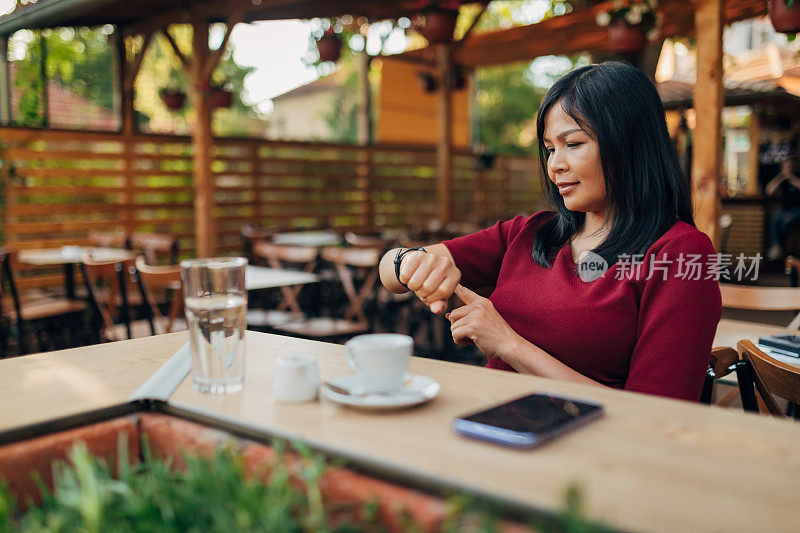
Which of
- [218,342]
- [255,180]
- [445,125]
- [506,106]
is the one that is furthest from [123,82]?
A: [506,106]

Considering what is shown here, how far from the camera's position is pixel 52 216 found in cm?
656

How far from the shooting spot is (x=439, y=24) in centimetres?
565

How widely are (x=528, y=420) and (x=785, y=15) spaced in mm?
3550

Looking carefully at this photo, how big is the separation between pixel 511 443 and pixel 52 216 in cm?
665

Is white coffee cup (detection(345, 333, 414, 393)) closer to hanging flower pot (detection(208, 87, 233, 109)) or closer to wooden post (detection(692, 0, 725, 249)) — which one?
wooden post (detection(692, 0, 725, 249))

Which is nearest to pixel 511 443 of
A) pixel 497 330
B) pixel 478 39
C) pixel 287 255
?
pixel 497 330

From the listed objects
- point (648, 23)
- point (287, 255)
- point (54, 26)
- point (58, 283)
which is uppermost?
point (54, 26)

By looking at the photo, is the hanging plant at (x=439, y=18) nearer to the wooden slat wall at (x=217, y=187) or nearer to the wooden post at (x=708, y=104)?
the wooden post at (x=708, y=104)

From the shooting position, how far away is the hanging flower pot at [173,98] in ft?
24.3

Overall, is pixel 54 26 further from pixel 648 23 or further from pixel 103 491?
pixel 103 491

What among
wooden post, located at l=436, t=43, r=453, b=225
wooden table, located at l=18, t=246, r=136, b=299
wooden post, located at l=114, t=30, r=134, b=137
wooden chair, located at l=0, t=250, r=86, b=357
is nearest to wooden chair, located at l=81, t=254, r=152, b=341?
wooden chair, located at l=0, t=250, r=86, b=357

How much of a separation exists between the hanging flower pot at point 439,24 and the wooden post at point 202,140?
1.96 metres

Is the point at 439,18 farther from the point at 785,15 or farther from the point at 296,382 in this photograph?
the point at 296,382

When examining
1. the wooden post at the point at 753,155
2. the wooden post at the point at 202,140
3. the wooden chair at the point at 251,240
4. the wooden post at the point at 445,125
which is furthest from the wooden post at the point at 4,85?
the wooden post at the point at 753,155
